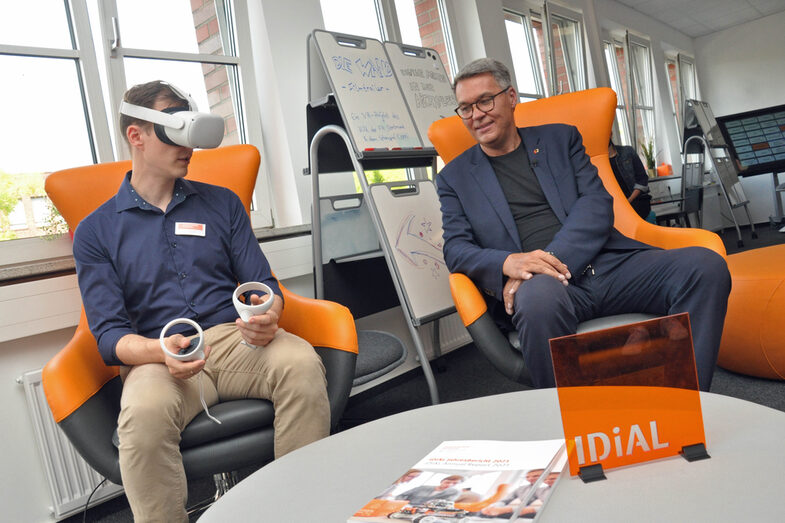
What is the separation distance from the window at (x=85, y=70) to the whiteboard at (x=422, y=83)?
76 centimetres

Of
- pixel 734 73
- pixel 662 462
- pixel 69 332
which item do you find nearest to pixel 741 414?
pixel 662 462

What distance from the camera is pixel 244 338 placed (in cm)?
162

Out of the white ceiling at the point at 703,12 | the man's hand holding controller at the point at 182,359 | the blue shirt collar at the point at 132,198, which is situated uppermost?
the white ceiling at the point at 703,12

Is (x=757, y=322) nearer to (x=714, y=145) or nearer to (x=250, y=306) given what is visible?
(x=250, y=306)

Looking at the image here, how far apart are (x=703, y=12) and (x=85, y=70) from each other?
29.5 ft

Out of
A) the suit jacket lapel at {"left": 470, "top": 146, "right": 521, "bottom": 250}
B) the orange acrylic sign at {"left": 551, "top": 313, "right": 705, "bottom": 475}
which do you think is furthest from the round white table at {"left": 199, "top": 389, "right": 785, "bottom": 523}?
the suit jacket lapel at {"left": 470, "top": 146, "right": 521, "bottom": 250}

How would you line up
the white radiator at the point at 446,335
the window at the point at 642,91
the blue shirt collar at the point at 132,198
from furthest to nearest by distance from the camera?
1. the window at the point at 642,91
2. the white radiator at the point at 446,335
3. the blue shirt collar at the point at 132,198

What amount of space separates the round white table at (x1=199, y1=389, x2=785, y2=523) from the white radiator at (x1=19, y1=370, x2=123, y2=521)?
1247 mm

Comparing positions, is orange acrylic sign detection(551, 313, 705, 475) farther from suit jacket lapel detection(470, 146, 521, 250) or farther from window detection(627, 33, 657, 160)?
window detection(627, 33, 657, 160)

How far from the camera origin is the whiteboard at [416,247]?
97.2 inches

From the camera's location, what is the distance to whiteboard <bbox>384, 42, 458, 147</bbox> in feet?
9.79

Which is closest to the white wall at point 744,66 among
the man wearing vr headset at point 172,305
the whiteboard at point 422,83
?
the whiteboard at point 422,83

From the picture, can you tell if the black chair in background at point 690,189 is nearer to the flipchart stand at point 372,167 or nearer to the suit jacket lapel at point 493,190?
the flipchart stand at point 372,167

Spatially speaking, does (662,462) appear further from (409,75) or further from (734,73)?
(734,73)
